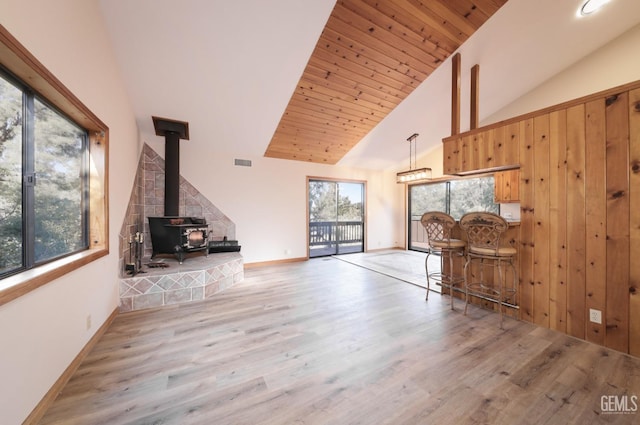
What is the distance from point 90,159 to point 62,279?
1279mm

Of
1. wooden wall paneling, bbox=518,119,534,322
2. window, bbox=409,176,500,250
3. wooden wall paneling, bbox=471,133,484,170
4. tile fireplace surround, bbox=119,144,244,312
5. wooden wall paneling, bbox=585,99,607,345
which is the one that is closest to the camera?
wooden wall paneling, bbox=585,99,607,345

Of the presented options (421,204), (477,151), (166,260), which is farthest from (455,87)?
(166,260)

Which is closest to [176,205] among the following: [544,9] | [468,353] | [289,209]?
[289,209]

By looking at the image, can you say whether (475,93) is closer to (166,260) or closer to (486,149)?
(486,149)

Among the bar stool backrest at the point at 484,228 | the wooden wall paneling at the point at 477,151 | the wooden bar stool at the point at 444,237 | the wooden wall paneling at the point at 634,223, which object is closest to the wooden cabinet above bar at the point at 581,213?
the wooden wall paneling at the point at 634,223

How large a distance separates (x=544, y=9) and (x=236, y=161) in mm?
5164

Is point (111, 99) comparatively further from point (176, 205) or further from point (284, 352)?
point (284, 352)

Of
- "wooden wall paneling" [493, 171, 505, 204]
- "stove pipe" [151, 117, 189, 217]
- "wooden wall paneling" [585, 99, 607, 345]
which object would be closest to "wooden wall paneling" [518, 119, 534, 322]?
"wooden wall paneling" [585, 99, 607, 345]

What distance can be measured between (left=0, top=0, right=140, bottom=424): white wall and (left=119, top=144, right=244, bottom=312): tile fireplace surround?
11.4 inches

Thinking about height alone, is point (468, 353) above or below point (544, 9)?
below

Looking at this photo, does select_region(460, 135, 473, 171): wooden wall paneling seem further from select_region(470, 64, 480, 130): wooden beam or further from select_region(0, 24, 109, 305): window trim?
select_region(0, 24, 109, 305): window trim

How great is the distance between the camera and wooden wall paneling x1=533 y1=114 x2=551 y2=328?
238 centimetres

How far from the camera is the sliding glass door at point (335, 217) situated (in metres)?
6.15

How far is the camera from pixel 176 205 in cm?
390
